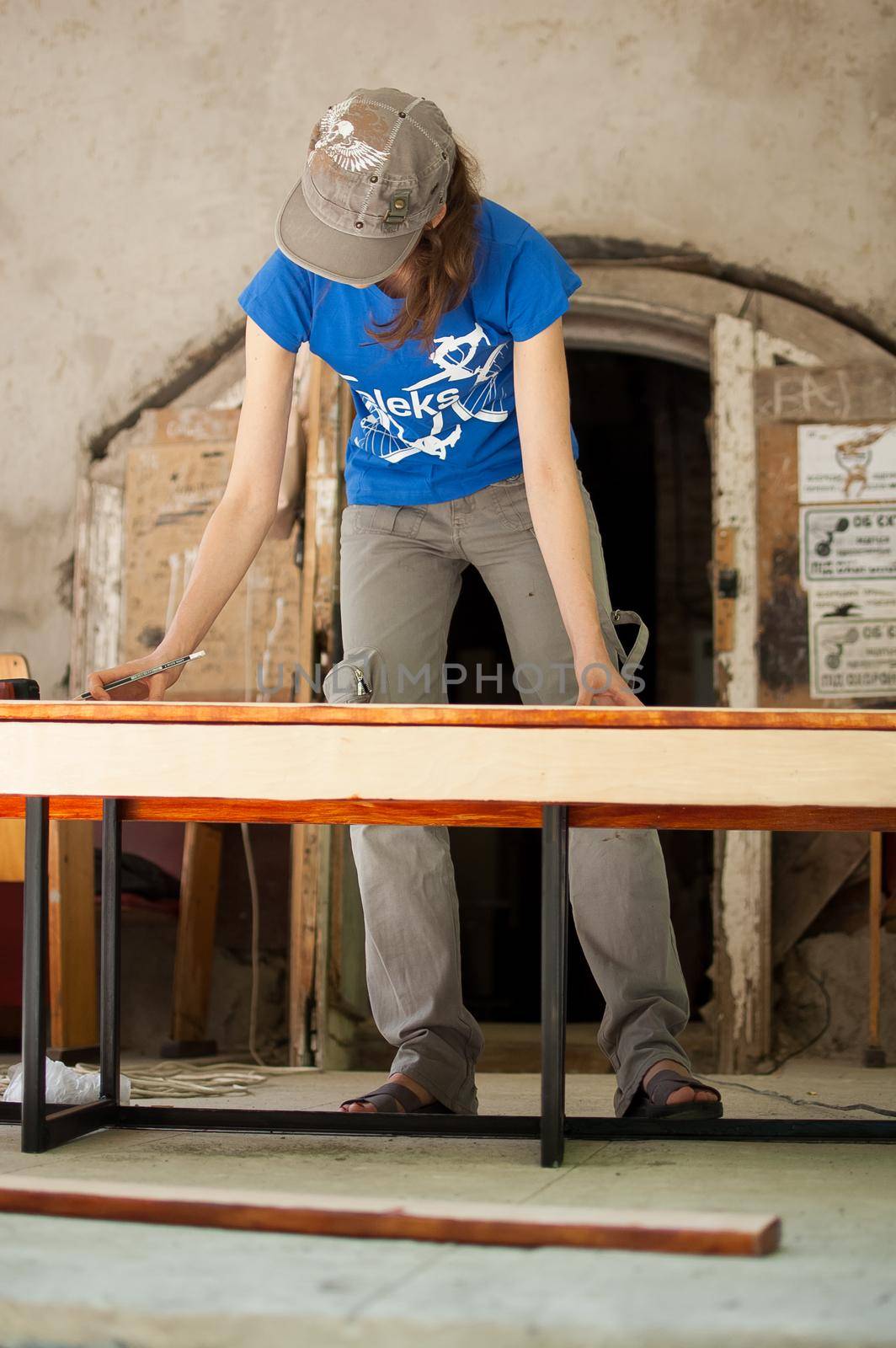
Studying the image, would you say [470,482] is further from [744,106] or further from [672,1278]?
[744,106]

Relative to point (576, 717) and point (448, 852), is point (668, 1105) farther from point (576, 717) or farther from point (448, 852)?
point (576, 717)

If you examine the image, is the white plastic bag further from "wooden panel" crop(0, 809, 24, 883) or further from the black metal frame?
"wooden panel" crop(0, 809, 24, 883)

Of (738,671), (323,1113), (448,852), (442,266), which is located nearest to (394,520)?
(442,266)

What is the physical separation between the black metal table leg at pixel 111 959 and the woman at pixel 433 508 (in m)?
0.21

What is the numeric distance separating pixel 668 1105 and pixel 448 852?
19.7 inches

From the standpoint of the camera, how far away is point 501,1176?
1430 mm

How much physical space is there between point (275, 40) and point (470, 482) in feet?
8.92

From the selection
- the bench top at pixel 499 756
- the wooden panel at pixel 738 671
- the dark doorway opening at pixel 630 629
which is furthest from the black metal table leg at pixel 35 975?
the dark doorway opening at pixel 630 629

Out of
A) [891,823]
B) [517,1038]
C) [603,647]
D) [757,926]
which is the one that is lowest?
[517,1038]

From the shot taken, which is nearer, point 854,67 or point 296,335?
point 296,335

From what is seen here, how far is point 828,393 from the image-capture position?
3.82 m

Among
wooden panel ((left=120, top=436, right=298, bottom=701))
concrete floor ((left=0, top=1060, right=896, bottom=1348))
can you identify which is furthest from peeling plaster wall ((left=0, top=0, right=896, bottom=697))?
concrete floor ((left=0, top=1060, right=896, bottom=1348))

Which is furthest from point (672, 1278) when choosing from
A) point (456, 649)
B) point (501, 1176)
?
point (456, 649)

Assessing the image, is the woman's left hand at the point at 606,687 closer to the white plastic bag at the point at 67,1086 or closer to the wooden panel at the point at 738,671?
the white plastic bag at the point at 67,1086
